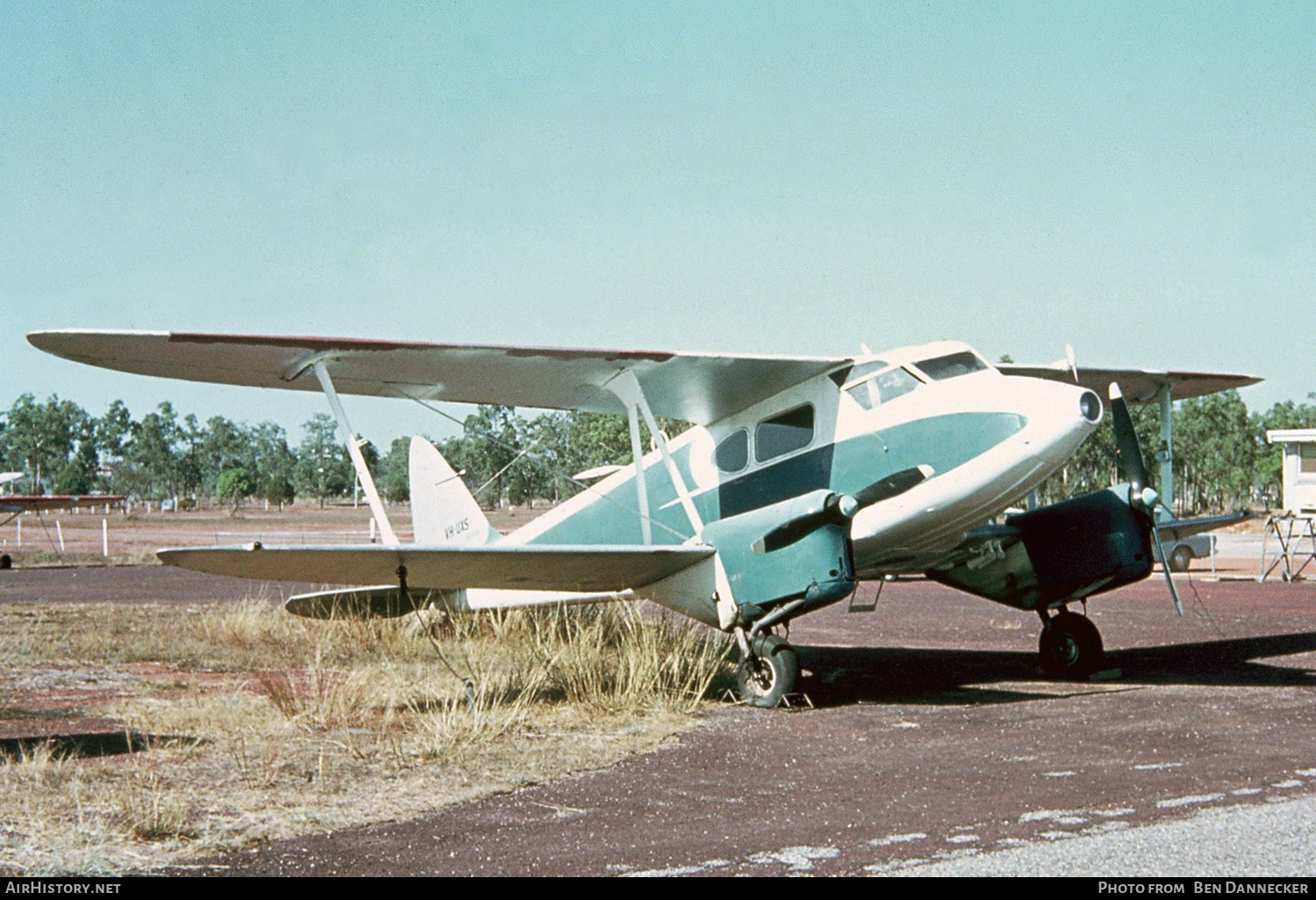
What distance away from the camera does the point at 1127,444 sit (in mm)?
11672

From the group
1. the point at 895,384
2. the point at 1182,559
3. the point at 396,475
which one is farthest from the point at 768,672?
the point at 396,475

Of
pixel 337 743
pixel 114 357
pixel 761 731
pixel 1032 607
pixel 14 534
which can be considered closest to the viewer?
pixel 337 743

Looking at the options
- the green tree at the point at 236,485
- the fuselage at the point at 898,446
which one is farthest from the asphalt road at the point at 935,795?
the green tree at the point at 236,485

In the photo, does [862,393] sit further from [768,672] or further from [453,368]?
[453,368]

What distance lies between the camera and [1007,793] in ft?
22.3

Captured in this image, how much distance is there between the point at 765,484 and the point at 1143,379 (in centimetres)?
564

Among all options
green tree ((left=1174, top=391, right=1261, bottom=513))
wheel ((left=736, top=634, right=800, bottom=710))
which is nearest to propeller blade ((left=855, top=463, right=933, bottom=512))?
wheel ((left=736, top=634, right=800, bottom=710))

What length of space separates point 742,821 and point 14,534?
74403mm

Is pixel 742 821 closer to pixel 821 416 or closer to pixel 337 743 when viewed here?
pixel 337 743

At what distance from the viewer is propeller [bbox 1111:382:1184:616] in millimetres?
11414

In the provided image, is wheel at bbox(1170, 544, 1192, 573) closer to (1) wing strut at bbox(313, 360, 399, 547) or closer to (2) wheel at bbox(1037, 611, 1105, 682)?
(2) wheel at bbox(1037, 611, 1105, 682)

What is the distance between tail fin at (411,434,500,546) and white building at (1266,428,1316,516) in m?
40.3
